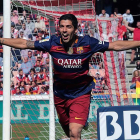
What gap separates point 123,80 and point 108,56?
2.38 ft

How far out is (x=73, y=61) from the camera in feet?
17.2

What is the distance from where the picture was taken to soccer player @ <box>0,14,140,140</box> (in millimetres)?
5180

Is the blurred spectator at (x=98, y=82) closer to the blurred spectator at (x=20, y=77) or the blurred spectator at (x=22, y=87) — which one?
the blurred spectator at (x=22, y=87)

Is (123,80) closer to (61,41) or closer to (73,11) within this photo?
(73,11)

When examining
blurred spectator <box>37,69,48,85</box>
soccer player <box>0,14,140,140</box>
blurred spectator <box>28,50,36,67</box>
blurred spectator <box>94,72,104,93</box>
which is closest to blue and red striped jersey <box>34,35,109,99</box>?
soccer player <box>0,14,140,140</box>

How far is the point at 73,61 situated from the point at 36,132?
5269mm

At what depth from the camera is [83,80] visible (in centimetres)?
545

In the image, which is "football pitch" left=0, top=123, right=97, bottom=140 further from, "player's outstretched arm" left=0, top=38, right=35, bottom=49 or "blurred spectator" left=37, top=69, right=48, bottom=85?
"player's outstretched arm" left=0, top=38, right=35, bottom=49

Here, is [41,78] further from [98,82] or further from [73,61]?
[73,61]

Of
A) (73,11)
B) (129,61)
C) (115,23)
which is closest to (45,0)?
(73,11)

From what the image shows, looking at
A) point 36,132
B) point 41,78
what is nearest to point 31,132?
point 36,132

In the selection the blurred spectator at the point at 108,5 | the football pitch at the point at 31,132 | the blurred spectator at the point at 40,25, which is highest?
the blurred spectator at the point at 108,5

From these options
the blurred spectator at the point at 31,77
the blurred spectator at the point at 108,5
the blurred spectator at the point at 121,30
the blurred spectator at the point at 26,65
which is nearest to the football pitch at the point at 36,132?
the blurred spectator at the point at 31,77

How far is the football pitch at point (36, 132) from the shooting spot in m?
8.79
